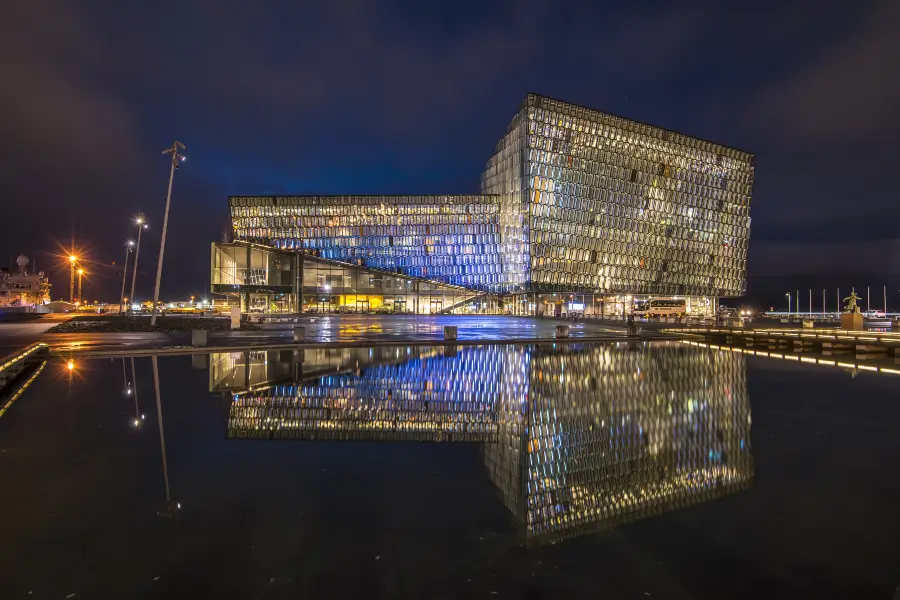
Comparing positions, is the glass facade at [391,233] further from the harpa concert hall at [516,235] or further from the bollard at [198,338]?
the bollard at [198,338]

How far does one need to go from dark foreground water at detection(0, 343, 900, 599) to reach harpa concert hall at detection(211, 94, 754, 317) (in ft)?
231

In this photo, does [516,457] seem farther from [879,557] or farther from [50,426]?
[50,426]

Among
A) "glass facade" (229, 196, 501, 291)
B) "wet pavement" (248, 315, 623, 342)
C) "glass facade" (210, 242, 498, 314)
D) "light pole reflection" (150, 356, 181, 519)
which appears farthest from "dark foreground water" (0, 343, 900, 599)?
"glass facade" (229, 196, 501, 291)

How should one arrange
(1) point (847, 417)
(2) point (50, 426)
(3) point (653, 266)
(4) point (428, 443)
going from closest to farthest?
1. (4) point (428, 443)
2. (2) point (50, 426)
3. (1) point (847, 417)
4. (3) point (653, 266)

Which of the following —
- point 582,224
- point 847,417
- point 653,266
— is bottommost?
point 847,417

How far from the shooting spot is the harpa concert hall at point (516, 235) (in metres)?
81.4

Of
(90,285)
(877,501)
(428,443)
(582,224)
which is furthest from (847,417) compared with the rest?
(90,285)

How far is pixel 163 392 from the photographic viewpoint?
1417 cm

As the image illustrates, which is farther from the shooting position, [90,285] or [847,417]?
[90,285]

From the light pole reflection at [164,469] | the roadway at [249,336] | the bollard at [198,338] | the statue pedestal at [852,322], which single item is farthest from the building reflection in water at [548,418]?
the statue pedestal at [852,322]

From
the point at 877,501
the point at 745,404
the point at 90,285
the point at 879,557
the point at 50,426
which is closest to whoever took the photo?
the point at 879,557

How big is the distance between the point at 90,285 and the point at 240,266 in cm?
15363

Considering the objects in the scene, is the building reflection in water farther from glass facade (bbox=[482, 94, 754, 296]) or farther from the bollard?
glass facade (bbox=[482, 94, 754, 296])

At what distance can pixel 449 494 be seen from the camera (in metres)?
6.64
